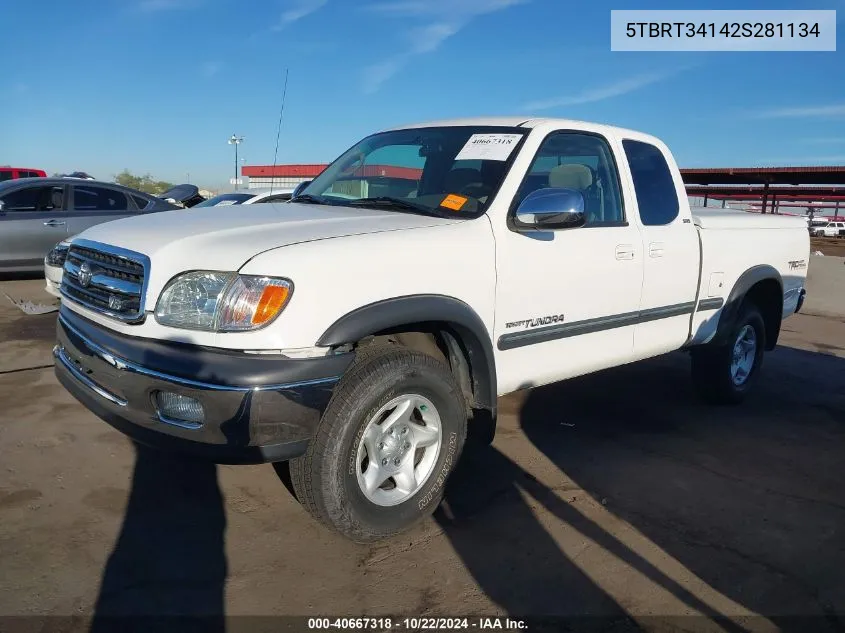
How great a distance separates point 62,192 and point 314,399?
8.61m

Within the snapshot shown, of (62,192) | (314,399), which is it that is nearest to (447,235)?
(314,399)

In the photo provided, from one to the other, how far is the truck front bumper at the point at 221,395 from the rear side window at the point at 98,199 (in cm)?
800

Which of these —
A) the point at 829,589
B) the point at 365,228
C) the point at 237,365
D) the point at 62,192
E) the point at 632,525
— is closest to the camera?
the point at 237,365

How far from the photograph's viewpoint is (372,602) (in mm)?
2650

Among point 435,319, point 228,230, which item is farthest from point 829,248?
point 228,230

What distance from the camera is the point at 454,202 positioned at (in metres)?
3.49

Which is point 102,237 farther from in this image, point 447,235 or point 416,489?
point 416,489

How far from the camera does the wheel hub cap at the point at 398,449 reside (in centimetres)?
300

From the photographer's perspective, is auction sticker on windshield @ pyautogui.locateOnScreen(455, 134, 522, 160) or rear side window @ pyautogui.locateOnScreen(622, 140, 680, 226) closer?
auction sticker on windshield @ pyautogui.locateOnScreen(455, 134, 522, 160)

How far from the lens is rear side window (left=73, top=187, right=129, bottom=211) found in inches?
384

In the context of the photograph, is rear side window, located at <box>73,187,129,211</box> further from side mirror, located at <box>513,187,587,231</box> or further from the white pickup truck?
side mirror, located at <box>513,187,587,231</box>

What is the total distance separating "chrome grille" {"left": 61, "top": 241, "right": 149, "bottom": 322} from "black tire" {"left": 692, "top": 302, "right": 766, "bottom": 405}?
409 centimetres

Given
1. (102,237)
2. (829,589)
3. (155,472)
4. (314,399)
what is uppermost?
(102,237)

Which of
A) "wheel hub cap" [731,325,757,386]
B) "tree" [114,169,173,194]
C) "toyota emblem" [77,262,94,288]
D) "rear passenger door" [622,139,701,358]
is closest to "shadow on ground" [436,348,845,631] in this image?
"wheel hub cap" [731,325,757,386]
